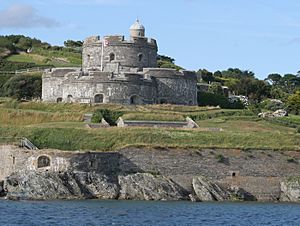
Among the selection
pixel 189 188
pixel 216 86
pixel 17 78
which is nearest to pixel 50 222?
pixel 189 188

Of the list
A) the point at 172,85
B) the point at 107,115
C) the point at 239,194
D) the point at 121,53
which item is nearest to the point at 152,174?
the point at 239,194

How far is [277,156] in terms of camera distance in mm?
53094

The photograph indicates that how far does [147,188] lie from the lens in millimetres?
49375

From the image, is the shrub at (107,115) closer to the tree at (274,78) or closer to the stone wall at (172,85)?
the stone wall at (172,85)

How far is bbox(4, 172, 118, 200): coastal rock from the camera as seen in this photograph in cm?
4759

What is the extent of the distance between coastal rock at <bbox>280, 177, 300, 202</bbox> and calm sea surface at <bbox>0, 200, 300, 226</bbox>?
2543 millimetres

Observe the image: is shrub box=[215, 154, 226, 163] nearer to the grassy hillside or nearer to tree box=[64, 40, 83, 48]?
the grassy hillside

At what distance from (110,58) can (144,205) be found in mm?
27217

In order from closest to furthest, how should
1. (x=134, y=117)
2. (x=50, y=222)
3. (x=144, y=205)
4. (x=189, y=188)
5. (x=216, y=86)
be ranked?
1. (x=50, y=222)
2. (x=144, y=205)
3. (x=189, y=188)
4. (x=134, y=117)
5. (x=216, y=86)

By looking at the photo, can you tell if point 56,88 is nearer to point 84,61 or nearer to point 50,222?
point 84,61

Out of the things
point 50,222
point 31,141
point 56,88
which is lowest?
point 50,222

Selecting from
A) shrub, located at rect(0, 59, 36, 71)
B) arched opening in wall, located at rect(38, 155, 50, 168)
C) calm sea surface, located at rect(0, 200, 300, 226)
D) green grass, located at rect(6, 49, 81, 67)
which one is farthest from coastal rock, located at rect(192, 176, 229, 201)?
green grass, located at rect(6, 49, 81, 67)

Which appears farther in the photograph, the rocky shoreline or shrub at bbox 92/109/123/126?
shrub at bbox 92/109/123/126

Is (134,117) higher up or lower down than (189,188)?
higher up
